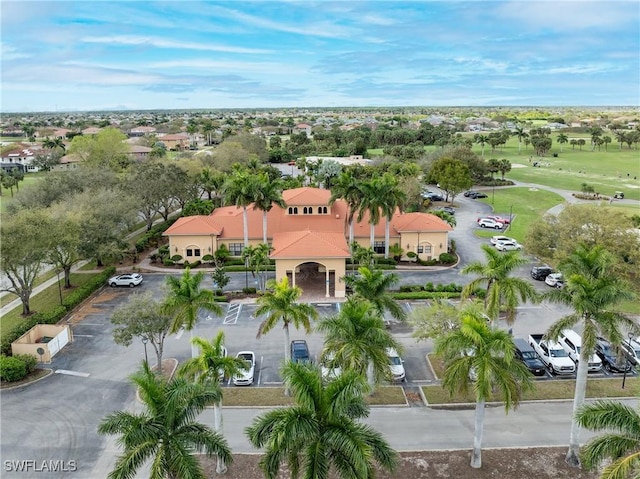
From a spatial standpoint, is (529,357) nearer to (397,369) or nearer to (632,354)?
(632,354)

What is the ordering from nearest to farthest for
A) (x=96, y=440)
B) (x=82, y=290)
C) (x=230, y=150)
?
(x=96, y=440)
(x=82, y=290)
(x=230, y=150)

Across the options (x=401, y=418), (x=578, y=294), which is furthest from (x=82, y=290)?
(x=578, y=294)

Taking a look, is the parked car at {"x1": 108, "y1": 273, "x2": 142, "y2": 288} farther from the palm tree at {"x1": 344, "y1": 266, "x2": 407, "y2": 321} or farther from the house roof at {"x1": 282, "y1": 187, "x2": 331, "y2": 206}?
the palm tree at {"x1": 344, "y1": 266, "x2": 407, "y2": 321}

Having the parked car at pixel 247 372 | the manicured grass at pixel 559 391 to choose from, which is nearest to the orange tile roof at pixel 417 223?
the manicured grass at pixel 559 391

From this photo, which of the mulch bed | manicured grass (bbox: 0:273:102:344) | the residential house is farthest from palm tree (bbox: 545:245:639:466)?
manicured grass (bbox: 0:273:102:344)

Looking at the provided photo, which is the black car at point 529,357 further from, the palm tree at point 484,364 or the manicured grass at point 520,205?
the manicured grass at point 520,205

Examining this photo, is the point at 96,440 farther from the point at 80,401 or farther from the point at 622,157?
the point at 622,157

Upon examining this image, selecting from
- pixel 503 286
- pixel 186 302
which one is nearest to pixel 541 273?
pixel 503 286

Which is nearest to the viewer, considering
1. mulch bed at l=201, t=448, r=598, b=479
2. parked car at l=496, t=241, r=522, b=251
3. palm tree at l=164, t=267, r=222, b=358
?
mulch bed at l=201, t=448, r=598, b=479
